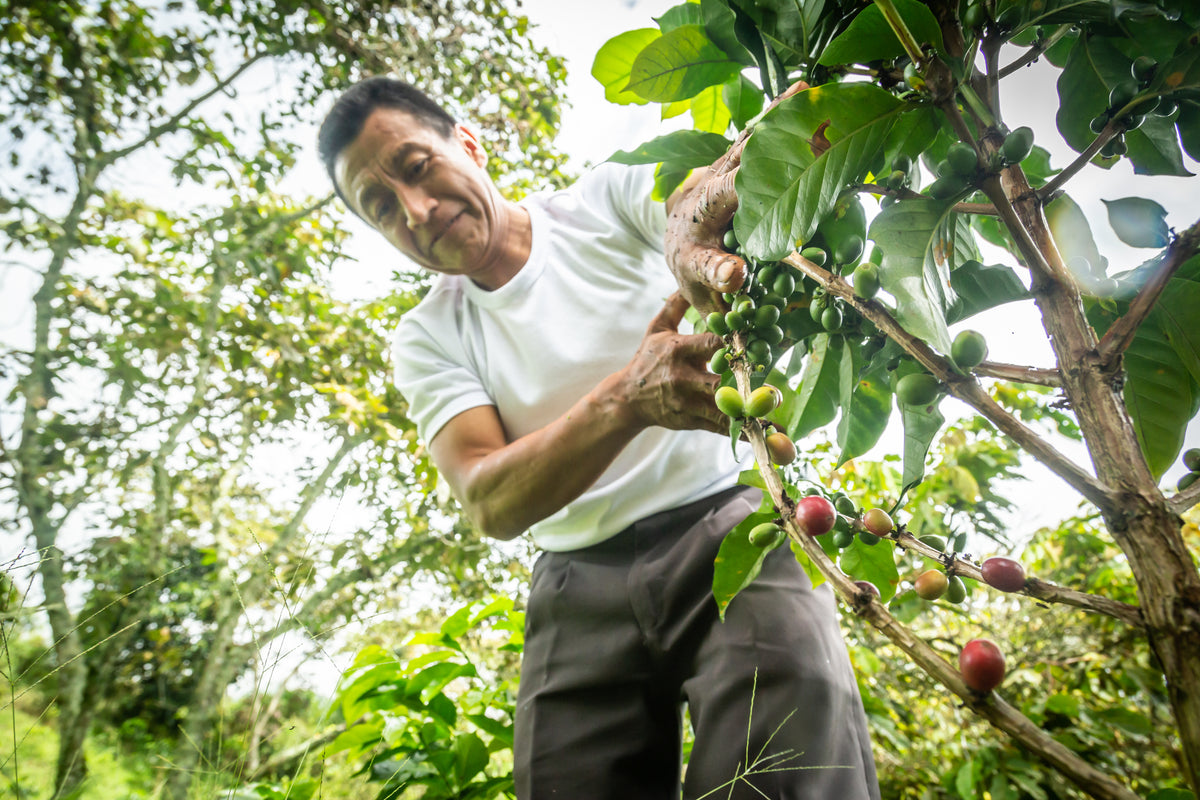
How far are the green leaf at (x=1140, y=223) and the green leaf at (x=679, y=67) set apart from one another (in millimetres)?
519

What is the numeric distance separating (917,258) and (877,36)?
222 millimetres

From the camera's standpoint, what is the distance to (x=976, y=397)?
0.48m

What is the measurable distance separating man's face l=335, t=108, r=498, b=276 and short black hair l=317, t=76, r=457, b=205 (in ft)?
0.09

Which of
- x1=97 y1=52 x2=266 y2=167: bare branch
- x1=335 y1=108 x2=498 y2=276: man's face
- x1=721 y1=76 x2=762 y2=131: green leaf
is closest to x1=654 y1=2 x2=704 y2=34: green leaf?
x1=721 y1=76 x2=762 y2=131: green leaf

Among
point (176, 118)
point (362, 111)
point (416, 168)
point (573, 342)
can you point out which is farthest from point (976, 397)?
point (176, 118)

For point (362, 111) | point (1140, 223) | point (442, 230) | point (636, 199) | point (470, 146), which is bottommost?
point (1140, 223)

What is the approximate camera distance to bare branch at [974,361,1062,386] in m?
0.48

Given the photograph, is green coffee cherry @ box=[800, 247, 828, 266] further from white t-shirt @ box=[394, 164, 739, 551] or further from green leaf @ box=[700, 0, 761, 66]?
white t-shirt @ box=[394, 164, 739, 551]

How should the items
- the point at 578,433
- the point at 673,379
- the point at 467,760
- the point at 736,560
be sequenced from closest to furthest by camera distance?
the point at 736,560, the point at 673,379, the point at 578,433, the point at 467,760

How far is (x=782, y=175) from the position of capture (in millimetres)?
616

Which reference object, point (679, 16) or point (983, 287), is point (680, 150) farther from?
point (983, 287)

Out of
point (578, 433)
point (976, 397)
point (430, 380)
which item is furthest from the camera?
point (430, 380)

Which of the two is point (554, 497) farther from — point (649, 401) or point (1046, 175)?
point (1046, 175)

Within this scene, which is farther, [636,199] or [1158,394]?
[636,199]
